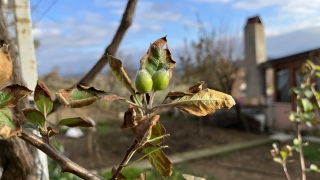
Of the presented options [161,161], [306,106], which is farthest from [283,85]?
[161,161]

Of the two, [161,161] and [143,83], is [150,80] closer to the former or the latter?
[143,83]

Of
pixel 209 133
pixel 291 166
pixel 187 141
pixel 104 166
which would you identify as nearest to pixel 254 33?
pixel 209 133

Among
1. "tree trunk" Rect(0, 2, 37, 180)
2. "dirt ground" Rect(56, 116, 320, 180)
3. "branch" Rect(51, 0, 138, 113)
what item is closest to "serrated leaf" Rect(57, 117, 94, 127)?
"tree trunk" Rect(0, 2, 37, 180)

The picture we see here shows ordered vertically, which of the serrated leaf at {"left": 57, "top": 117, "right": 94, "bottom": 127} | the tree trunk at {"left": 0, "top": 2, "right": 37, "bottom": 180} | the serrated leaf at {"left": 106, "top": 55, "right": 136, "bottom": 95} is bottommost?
the tree trunk at {"left": 0, "top": 2, "right": 37, "bottom": 180}

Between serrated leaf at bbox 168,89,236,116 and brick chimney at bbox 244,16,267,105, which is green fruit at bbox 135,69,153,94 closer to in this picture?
serrated leaf at bbox 168,89,236,116

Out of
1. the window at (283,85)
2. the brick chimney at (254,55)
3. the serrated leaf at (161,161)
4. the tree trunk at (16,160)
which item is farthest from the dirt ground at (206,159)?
the serrated leaf at (161,161)

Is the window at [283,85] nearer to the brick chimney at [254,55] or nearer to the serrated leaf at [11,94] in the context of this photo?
the brick chimney at [254,55]

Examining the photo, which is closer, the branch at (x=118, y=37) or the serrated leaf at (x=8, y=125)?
the serrated leaf at (x=8, y=125)

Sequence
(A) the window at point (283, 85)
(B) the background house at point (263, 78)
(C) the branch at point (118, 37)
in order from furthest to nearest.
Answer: (A) the window at point (283, 85) → (B) the background house at point (263, 78) → (C) the branch at point (118, 37)
